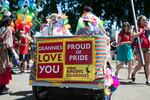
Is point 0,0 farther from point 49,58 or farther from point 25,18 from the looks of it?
point 49,58

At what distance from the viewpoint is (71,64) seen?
7566mm

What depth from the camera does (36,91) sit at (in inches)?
313

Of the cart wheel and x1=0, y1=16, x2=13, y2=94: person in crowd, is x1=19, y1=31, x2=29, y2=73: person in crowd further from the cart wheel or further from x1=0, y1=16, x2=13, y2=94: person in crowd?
the cart wheel

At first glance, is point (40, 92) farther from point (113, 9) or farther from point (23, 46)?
point (113, 9)

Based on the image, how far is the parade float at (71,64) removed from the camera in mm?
7340

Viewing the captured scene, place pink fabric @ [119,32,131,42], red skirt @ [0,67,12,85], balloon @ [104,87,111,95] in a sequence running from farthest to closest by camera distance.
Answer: pink fabric @ [119,32,131,42]
red skirt @ [0,67,12,85]
balloon @ [104,87,111,95]

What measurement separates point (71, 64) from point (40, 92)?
0.99 m

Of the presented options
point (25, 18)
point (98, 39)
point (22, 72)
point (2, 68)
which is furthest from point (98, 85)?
point (25, 18)

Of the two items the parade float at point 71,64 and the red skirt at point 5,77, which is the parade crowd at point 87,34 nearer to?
the red skirt at point 5,77

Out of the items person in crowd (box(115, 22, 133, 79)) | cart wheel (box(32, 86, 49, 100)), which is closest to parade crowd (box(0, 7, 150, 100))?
person in crowd (box(115, 22, 133, 79))

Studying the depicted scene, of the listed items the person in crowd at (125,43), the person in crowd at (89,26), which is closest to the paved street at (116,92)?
the person in crowd at (125,43)

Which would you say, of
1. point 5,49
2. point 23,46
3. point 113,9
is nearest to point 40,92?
point 5,49

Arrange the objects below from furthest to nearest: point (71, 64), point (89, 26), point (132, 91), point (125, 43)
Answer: point (125, 43) → point (132, 91) → point (89, 26) → point (71, 64)

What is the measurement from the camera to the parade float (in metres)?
7.34
